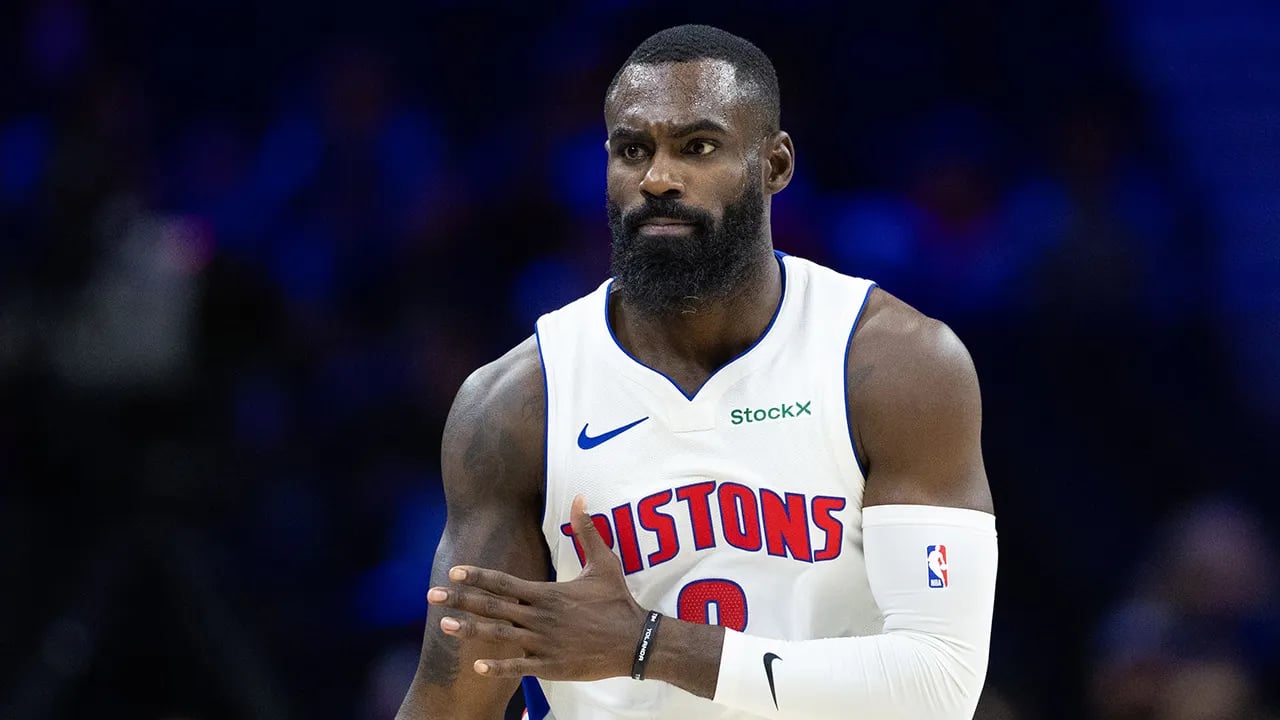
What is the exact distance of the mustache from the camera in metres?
3.06

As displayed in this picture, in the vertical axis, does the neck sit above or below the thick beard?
below

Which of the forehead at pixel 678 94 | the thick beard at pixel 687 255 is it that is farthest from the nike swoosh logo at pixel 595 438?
the forehead at pixel 678 94

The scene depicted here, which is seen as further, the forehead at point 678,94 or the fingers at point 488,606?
the forehead at point 678,94

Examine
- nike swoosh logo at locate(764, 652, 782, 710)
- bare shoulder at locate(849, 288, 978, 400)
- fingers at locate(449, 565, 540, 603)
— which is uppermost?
bare shoulder at locate(849, 288, 978, 400)

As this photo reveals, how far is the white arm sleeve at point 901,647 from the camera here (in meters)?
2.92

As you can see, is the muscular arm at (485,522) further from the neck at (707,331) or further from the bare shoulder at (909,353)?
the bare shoulder at (909,353)

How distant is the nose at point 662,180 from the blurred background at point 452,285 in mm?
2546

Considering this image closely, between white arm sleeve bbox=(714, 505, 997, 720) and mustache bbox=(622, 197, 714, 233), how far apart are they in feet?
2.17

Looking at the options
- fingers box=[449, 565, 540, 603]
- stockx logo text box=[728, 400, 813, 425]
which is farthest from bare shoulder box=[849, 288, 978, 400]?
fingers box=[449, 565, 540, 603]

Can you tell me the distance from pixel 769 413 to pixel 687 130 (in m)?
0.59

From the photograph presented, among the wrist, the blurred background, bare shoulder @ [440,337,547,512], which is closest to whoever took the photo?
the wrist

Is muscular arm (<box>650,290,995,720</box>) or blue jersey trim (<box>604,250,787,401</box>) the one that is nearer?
muscular arm (<box>650,290,995,720</box>)

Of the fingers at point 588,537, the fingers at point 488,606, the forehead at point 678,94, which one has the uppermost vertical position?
the forehead at point 678,94

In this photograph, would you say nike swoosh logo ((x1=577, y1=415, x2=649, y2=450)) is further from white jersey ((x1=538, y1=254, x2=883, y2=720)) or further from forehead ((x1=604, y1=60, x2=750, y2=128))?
forehead ((x1=604, y1=60, x2=750, y2=128))
